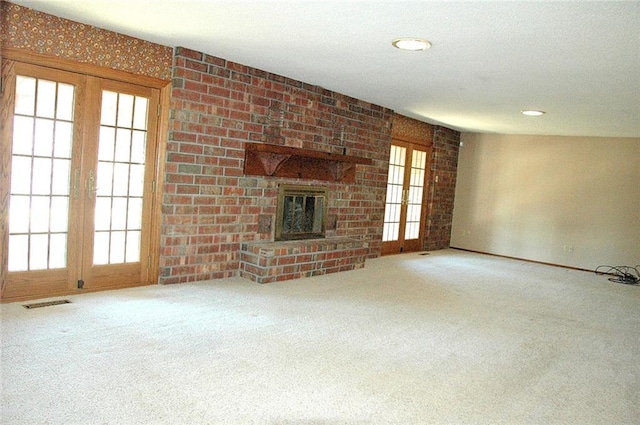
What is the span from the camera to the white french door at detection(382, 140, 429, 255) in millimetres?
7891

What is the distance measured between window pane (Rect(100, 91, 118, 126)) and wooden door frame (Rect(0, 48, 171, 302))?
0.15m

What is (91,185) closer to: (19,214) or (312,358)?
(19,214)

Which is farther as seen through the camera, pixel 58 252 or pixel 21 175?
pixel 58 252

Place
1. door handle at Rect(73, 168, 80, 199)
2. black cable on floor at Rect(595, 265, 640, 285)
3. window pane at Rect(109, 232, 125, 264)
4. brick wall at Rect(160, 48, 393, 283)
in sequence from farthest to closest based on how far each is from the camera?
1. black cable on floor at Rect(595, 265, 640, 285)
2. brick wall at Rect(160, 48, 393, 283)
3. window pane at Rect(109, 232, 125, 264)
4. door handle at Rect(73, 168, 80, 199)

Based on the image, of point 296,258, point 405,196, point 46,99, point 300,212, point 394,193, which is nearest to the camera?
point 46,99

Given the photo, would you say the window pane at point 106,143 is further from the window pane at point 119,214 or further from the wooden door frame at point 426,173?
the wooden door frame at point 426,173

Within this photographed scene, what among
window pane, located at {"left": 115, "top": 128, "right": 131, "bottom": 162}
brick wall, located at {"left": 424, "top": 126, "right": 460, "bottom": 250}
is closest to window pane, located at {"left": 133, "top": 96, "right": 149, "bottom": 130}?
window pane, located at {"left": 115, "top": 128, "right": 131, "bottom": 162}

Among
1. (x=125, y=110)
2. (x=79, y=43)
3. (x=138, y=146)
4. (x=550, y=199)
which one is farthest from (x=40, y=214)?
(x=550, y=199)

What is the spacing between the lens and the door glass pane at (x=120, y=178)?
4270mm

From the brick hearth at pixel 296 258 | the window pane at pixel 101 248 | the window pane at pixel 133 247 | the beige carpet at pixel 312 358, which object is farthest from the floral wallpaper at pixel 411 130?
the window pane at pixel 101 248

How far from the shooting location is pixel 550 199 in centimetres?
832

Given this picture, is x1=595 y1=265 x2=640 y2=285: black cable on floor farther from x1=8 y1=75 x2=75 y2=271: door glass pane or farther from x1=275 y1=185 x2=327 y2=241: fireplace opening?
x1=8 y1=75 x2=75 y2=271: door glass pane

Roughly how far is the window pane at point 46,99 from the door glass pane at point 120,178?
397mm

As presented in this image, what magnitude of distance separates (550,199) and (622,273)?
1.57 m
